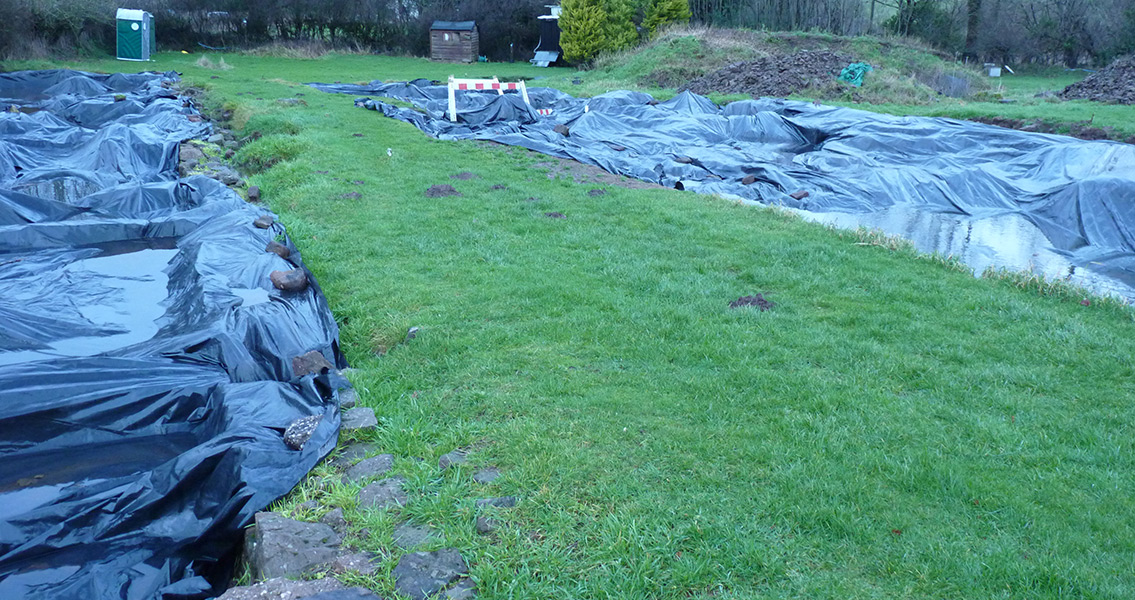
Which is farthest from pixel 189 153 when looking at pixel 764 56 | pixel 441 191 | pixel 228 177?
pixel 764 56

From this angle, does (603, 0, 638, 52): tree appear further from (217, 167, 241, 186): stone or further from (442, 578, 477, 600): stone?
(442, 578, 477, 600): stone

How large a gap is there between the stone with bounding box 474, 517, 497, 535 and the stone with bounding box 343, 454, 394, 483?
0.68m

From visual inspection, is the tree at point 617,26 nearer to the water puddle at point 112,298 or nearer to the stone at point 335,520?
the water puddle at point 112,298

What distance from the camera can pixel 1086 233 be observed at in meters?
8.25

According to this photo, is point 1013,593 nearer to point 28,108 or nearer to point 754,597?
point 754,597

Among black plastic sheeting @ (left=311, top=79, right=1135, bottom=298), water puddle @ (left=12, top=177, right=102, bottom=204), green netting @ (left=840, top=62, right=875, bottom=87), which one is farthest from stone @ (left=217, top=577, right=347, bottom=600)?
green netting @ (left=840, top=62, right=875, bottom=87)

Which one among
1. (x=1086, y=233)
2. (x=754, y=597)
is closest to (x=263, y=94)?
(x=1086, y=233)

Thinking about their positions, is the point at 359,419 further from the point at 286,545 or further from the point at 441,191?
the point at 441,191

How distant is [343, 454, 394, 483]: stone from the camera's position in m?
3.56

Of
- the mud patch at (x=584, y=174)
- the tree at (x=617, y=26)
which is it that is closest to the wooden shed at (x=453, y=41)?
the tree at (x=617, y=26)

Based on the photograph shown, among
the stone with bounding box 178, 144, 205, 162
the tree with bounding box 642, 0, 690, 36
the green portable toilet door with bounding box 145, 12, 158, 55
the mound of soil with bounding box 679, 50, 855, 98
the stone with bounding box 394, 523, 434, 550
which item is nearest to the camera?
the stone with bounding box 394, 523, 434, 550

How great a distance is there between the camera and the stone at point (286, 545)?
2.91 metres

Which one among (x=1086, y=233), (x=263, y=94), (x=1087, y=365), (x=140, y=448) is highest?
(x=263, y=94)

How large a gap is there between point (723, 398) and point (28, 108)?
16592 mm
